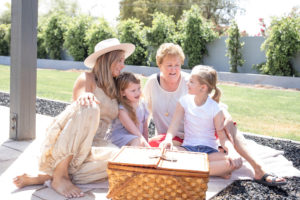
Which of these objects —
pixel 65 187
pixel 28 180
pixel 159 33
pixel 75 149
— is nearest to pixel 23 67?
pixel 28 180

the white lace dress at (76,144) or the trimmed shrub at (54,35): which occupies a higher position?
the trimmed shrub at (54,35)

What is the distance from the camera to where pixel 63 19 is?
790 inches

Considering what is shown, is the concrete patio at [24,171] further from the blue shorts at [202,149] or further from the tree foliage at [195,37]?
the tree foliage at [195,37]

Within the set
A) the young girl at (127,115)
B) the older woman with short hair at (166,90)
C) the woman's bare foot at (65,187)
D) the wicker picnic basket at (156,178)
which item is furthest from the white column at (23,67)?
the wicker picnic basket at (156,178)

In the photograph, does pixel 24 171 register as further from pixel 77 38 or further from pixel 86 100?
pixel 77 38

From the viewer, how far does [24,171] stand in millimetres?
3037

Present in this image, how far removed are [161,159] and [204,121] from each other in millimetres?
966

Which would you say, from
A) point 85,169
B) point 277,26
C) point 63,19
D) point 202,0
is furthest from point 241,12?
point 85,169

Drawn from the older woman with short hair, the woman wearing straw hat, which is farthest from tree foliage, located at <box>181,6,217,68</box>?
the woman wearing straw hat

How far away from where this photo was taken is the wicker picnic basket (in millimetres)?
2146

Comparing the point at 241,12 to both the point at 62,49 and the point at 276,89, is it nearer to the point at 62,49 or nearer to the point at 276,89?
the point at 62,49

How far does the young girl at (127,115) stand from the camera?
318cm

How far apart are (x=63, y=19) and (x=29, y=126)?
17192 mm

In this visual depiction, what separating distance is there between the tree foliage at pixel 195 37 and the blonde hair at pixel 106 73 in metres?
11.7
